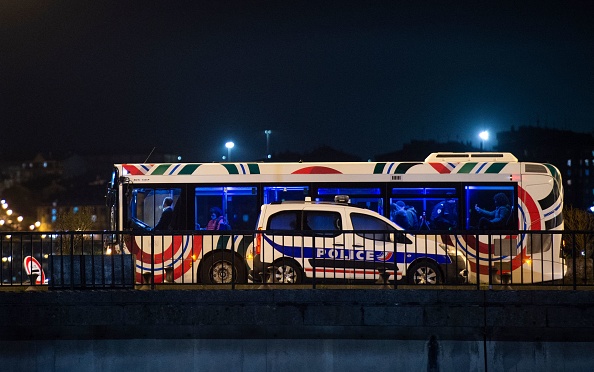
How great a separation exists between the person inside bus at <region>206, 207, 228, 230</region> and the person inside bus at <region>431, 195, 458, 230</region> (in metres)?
4.77

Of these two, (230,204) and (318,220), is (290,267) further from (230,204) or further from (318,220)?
(230,204)

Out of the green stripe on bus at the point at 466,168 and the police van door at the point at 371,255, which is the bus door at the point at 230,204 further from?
the police van door at the point at 371,255

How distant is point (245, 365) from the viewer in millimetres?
12258

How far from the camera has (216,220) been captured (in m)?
21.7

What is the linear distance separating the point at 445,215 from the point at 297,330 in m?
9.49

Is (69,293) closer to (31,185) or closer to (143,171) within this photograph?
(143,171)

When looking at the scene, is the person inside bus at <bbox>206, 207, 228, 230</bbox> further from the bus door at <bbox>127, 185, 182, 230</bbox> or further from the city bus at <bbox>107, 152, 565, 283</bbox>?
the bus door at <bbox>127, 185, 182, 230</bbox>

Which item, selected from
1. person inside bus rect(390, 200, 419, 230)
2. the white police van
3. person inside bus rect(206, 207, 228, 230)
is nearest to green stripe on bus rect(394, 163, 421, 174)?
person inside bus rect(390, 200, 419, 230)

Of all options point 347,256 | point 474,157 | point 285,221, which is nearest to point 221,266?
point 347,256

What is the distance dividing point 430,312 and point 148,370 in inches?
148

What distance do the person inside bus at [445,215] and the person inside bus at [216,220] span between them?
4768 mm

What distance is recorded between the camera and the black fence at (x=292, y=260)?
41.7 ft

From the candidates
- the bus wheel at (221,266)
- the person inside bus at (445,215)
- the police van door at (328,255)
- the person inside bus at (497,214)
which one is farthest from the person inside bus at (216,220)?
the police van door at (328,255)

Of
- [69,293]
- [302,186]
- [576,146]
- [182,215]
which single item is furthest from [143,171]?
[576,146]
